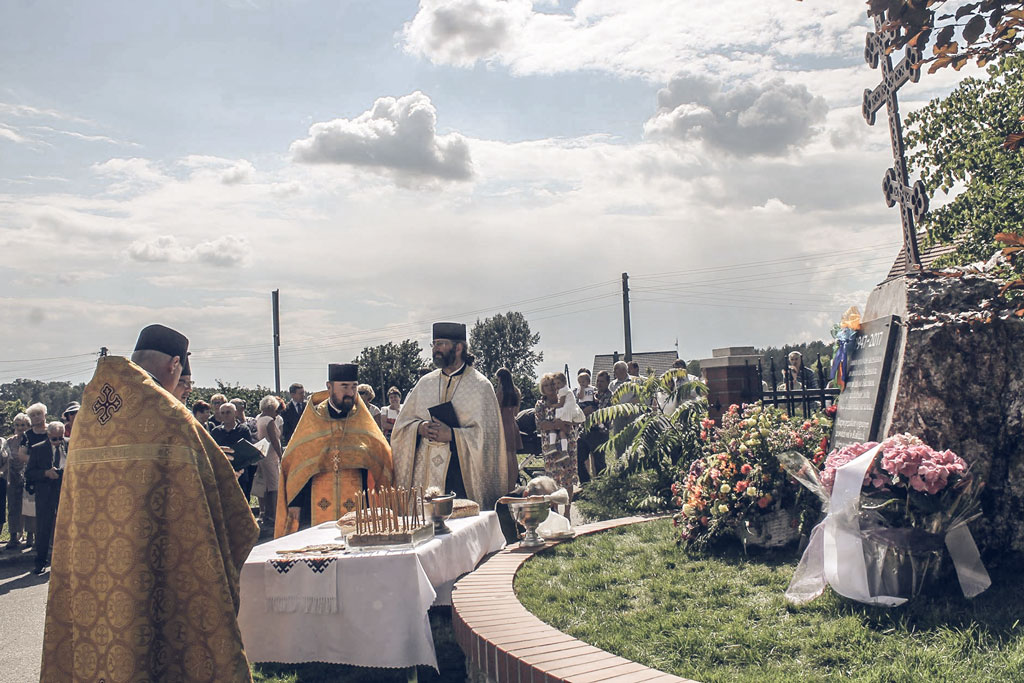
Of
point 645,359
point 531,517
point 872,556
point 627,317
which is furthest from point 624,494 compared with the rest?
point 645,359

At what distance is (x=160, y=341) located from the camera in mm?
3916

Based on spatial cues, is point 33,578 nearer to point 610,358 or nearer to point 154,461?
point 154,461

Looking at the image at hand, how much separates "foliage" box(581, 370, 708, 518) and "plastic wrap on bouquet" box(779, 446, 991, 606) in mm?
4730

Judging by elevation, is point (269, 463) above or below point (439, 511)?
below

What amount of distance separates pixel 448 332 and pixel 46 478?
5.47m

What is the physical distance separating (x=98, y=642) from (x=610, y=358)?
52.1 meters

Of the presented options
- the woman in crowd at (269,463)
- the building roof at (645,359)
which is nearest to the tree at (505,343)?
the building roof at (645,359)

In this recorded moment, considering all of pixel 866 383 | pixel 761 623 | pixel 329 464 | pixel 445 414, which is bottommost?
pixel 761 623

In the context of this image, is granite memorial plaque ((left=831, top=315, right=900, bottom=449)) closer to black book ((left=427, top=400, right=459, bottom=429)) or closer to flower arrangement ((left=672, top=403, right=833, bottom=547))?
flower arrangement ((left=672, top=403, right=833, bottom=547))

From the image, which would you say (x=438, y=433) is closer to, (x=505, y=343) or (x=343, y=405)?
(x=343, y=405)

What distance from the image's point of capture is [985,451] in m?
4.85

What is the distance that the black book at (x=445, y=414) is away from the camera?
7.16 metres

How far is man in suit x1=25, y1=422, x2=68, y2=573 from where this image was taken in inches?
364

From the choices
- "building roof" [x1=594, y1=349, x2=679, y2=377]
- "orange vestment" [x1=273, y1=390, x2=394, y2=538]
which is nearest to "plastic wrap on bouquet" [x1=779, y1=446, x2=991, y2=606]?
"orange vestment" [x1=273, y1=390, x2=394, y2=538]
